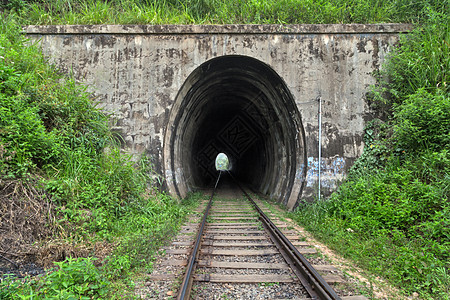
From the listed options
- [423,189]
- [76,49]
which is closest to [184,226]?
[423,189]

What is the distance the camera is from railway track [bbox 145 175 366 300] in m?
2.78

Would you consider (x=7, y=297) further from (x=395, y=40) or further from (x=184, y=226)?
(x=395, y=40)

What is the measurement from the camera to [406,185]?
189 inches

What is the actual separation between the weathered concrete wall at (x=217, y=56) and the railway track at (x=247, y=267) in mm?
2518

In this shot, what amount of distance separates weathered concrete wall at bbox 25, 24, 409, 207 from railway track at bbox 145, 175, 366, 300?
2518 millimetres

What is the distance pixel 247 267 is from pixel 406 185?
355 cm

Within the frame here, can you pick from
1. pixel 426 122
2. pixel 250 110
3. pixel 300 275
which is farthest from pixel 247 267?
pixel 250 110

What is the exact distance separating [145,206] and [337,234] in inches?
156

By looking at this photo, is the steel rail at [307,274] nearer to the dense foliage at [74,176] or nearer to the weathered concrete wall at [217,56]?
the dense foliage at [74,176]

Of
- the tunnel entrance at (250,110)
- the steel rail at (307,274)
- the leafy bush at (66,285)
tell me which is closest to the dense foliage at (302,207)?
the leafy bush at (66,285)

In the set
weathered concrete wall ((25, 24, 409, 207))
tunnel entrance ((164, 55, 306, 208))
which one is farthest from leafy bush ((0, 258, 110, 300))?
tunnel entrance ((164, 55, 306, 208))

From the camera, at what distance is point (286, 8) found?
7.16 meters

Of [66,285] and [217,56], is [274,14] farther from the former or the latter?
[66,285]

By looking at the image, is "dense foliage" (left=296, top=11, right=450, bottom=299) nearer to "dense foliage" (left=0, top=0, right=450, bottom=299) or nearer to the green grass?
"dense foliage" (left=0, top=0, right=450, bottom=299)
